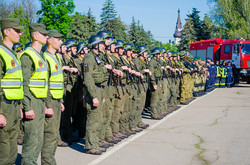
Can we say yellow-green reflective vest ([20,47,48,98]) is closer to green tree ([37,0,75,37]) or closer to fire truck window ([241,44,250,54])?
fire truck window ([241,44,250,54])

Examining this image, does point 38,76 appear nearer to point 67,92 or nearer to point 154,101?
point 67,92

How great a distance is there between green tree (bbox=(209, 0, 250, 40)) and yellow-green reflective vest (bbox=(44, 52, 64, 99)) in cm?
4164

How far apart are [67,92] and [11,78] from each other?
3629mm

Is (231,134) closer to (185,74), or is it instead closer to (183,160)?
(183,160)

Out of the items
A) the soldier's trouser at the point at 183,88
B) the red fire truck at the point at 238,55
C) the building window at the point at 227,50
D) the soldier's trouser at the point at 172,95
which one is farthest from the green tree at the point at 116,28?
the soldier's trouser at the point at 172,95

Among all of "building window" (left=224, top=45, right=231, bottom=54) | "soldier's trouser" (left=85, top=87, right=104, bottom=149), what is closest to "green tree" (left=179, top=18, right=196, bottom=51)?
"building window" (left=224, top=45, right=231, bottom=54)

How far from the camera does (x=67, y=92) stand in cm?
782

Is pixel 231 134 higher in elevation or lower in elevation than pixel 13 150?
lower

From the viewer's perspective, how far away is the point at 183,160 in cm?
606

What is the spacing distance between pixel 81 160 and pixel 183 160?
1798mm

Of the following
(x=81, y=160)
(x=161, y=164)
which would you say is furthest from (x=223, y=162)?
(x=81, y=160)

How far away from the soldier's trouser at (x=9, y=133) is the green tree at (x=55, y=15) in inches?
1763

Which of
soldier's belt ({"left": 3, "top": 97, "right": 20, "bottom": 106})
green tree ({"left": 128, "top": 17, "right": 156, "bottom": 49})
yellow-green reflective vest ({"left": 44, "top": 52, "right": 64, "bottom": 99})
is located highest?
green tree ({"left": 128, "top": 17, "right": 156, "bottom": 49})

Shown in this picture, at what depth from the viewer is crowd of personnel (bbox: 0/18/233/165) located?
169 inches
